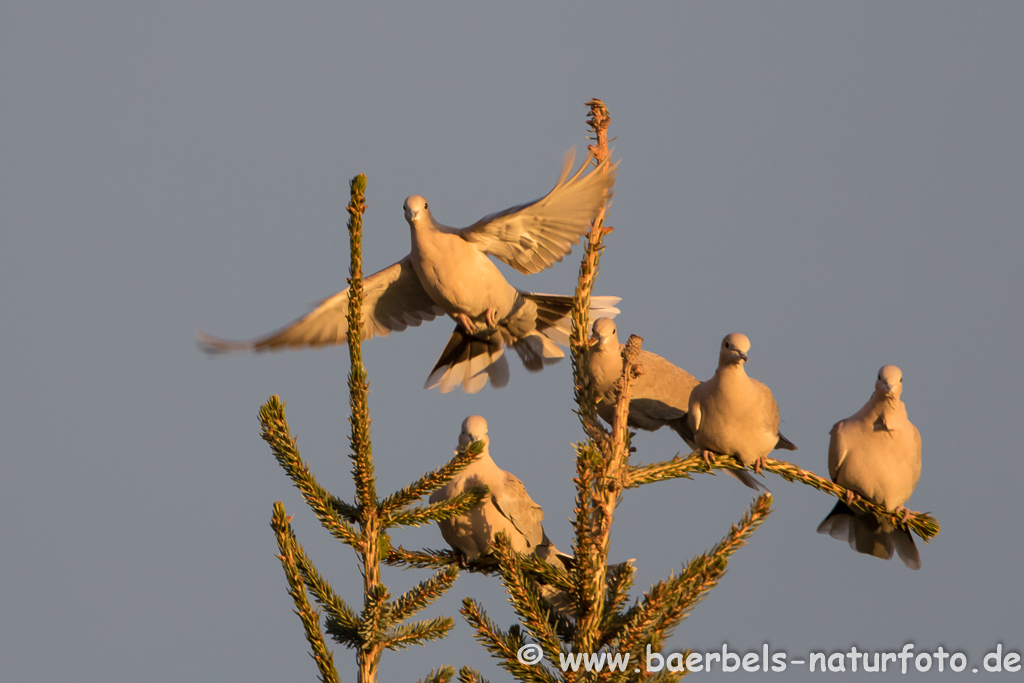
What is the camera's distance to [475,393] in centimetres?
723

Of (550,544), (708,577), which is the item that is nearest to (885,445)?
(550,544)

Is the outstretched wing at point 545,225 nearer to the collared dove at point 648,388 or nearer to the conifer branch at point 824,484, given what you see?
the collared dove at point 648,388

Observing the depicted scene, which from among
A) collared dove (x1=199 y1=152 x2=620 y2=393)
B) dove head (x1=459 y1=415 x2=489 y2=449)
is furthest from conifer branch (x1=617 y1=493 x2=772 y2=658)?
collared dove (x1=199 y1=152 x2=620 y2=393)

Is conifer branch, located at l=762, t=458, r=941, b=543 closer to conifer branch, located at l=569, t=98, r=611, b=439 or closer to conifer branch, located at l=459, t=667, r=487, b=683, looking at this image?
conifer branch, located at l=569, t=98, r=611, b=439

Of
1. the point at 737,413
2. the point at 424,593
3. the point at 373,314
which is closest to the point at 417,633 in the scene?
the point at 424,593

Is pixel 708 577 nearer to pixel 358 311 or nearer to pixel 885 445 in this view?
pixel 358 311

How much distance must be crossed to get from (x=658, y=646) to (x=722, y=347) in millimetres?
2043

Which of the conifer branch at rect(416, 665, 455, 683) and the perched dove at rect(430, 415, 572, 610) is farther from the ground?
the perched dove at rect(430, 415, 572, 610)

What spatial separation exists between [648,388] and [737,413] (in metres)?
1.08

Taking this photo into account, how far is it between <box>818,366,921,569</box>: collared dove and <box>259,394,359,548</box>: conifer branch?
2735 mm

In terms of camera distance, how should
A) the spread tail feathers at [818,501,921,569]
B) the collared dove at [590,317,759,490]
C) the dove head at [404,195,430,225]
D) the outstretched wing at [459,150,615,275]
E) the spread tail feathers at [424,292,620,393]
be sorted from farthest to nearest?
the spread tail feathers at [424,292,620,393]
the dove head at [404,195,430,225]
the outstretched wing at [459,150,615,275]
the collared dove at [590,317,759,490]
the spread tail feathers at [818,501,921,569]

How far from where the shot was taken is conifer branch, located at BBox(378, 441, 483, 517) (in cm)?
302

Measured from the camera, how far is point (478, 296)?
6.55 meters

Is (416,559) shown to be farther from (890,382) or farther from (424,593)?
(890,382)
